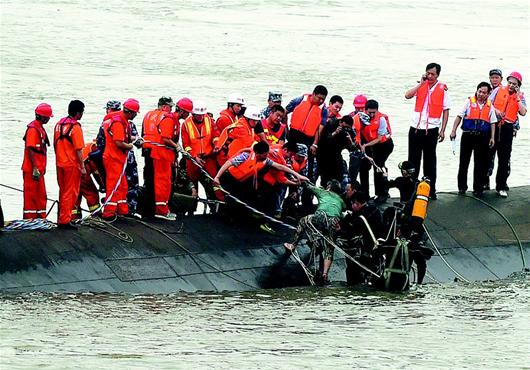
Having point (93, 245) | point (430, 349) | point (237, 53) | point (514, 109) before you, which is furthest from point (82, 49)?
point (430, 349)

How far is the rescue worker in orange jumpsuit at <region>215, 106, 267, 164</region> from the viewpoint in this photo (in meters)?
21.6

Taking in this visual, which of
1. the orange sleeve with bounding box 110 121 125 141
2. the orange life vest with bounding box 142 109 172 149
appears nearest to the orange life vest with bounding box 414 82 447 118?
the orange life vest with bounding box 142 109 172 149

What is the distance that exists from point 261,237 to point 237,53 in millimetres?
32648

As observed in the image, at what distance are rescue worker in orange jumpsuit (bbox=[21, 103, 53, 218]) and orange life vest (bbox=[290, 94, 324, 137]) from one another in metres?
5.41

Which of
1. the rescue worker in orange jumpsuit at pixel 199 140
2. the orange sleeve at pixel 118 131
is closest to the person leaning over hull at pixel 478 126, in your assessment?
the rescue worker in orange jumpsuit at pixel 199 140

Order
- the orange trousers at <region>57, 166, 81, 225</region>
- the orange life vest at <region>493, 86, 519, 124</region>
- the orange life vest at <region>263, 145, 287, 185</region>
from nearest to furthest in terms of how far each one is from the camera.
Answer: the orange trousers at <region>57, 166, 81, 225</region> < the orange life vest at <region>263, 145, 287, 185</region> < the orange life vest at <region>493, 86, 519, 124</region>

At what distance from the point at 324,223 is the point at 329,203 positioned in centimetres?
37

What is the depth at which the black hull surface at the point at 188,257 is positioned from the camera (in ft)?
61.7

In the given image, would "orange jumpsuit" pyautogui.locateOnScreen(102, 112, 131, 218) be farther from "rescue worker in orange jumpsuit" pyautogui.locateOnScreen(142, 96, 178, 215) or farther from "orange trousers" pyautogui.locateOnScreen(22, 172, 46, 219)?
"orange trousers" pyautogui.locateOnScreen(22, 172, 46, 219)

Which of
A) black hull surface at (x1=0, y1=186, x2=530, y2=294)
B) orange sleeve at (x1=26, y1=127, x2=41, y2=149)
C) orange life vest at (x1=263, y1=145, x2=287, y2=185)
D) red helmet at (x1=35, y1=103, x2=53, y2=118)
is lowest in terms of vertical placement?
black hull surface at (x1=0, y1=186, x2=530, y2=294)

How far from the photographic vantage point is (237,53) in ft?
177

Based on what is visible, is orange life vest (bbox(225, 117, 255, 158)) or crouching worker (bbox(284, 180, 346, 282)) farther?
orange life vest (bbox(225, 117, 255, 158))

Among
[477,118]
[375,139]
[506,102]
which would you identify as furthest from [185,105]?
[506,102]

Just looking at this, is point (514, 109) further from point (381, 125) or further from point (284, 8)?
point (284, 8)
